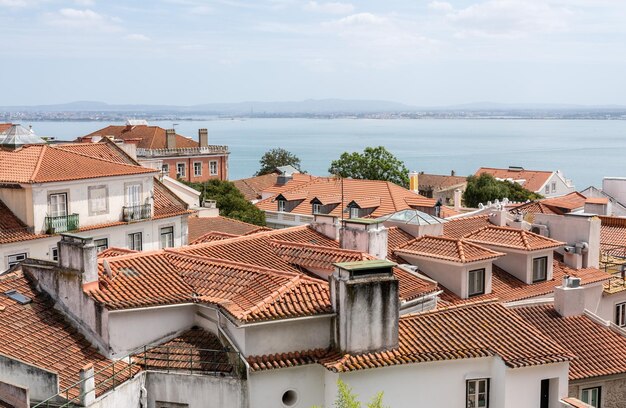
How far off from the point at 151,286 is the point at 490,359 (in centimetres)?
690

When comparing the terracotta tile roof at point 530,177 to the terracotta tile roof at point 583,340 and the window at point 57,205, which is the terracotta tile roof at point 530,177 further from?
the terracotta tile roof at point 583,340

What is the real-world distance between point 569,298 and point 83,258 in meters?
12.3

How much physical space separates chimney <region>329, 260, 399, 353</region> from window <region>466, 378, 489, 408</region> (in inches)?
77.2

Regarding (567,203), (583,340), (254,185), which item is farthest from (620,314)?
(254,185)

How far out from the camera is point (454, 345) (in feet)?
52.4

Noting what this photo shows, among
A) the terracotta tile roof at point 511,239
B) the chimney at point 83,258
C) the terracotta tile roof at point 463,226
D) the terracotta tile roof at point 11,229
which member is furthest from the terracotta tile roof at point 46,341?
the terracotta tile roof at point 463,226

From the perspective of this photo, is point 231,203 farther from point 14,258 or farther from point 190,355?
point 190,355

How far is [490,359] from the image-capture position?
1600 centimetres

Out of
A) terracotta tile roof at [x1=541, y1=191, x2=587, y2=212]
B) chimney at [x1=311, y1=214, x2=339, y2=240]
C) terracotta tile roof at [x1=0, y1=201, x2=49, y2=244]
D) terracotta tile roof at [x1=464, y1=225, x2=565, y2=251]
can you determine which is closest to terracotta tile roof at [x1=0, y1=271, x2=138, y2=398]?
chimney at [x1=311, y1=214, x2=339, y2=240]

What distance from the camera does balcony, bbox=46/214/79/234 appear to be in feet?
107

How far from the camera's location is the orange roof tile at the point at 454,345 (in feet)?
49.5

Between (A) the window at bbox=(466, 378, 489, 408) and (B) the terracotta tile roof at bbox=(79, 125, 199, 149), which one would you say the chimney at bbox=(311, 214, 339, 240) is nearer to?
(A) the window at bbox=(466, 378, 489, 408)

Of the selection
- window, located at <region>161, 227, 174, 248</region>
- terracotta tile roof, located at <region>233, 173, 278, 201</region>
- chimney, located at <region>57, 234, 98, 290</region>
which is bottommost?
terracotta tile roof, located at <region>233, 173, 278, 201</region>

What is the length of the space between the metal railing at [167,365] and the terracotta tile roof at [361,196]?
35.6 meters
